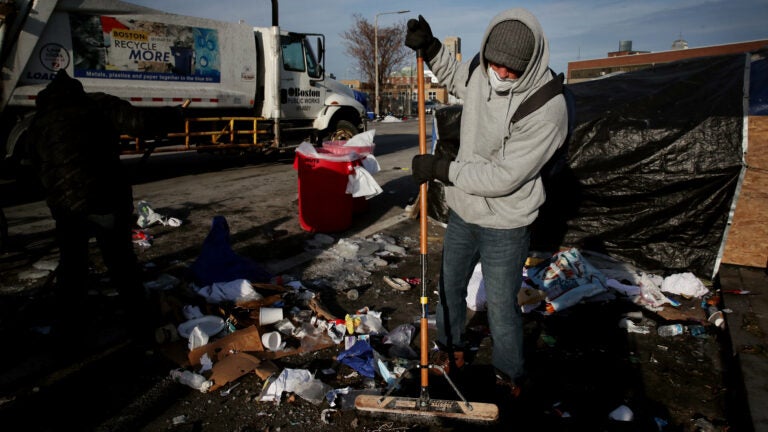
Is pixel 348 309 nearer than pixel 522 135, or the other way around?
pixel 522 135

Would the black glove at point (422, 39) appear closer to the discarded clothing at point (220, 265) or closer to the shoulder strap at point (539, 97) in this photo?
the shoulder strap at point (539, 97)

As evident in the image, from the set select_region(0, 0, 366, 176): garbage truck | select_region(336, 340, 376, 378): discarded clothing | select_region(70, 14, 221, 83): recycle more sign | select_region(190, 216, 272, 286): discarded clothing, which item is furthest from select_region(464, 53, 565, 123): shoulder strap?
select_region(70, 14, 221, 83): recycle more sign

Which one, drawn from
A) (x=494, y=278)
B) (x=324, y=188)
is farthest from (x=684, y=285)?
(x=324, y=188)

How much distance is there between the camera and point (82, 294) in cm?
330

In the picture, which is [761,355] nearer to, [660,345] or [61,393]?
[660,345]

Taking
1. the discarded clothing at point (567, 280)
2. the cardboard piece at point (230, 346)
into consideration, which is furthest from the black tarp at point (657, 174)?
the cardboard piece at point (230, 346)

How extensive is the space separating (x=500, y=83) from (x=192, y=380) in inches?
99.7

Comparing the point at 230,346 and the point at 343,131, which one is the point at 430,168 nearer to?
the point at 230,346

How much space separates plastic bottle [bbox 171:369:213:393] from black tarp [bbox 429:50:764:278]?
13.2 ft

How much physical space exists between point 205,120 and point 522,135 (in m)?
9.46

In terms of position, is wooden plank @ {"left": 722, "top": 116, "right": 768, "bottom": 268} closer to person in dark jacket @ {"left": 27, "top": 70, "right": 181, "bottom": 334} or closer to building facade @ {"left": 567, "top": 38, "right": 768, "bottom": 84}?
person in dark jacket @ {"left": 27, "top": 70, "right": 181, "bottom": 334}

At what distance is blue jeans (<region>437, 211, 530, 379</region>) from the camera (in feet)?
8.70

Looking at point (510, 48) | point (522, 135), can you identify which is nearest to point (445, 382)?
point (522, 135)

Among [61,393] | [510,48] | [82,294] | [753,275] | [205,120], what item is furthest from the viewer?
[205,120]
